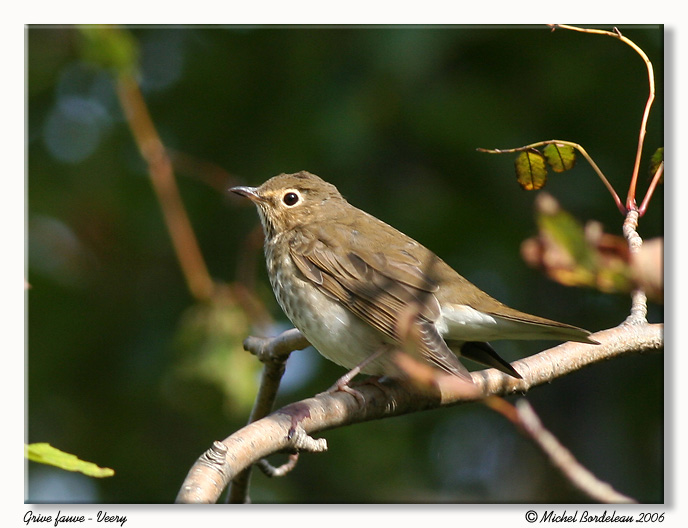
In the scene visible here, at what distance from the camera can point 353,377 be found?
8.76ft

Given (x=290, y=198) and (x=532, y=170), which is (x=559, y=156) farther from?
(x=290, y=198)

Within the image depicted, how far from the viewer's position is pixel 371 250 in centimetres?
296

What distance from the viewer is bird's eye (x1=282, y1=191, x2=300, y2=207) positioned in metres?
3.26

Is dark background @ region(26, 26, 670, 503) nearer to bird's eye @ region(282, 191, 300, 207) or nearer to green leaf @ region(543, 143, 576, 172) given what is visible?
bird's eye @ region(282, 191, 300, 207)

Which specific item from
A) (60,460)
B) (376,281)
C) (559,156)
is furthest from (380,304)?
(60,460)

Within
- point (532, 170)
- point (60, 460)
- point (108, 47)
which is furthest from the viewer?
point (108, 47)

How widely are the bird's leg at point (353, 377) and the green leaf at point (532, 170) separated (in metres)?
0.82

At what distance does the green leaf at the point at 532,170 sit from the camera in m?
2.05

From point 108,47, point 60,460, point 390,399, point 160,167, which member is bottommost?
point 390,399

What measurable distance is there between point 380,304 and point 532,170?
2.73 feet
